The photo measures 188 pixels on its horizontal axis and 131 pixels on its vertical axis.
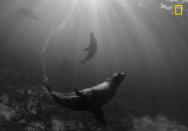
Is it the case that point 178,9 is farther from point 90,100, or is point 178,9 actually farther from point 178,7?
point 90,100

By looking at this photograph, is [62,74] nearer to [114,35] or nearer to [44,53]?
[44,53]

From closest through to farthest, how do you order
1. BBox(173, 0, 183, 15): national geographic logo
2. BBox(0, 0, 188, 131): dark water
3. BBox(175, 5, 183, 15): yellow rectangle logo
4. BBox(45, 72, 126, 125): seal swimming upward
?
BBox(45, 72, 126, 125): seal swimming upward
BBox(0, 0, 188, 131): dark water
BBox(173, 0, 183, 15): national geographic logo
BBox(175, 5, 183, 15): yellow rectangle logo

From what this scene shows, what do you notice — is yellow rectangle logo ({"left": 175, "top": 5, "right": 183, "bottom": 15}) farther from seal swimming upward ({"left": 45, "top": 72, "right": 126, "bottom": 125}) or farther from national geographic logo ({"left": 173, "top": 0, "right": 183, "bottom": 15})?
seal swimming upward ({"left": 45, "top": 72, "right": 126, "bottom": 125})

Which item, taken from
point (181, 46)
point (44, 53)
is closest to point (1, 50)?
point (44, 53)

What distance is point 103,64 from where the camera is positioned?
25.5 meters

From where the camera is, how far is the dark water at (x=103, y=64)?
11984 mm

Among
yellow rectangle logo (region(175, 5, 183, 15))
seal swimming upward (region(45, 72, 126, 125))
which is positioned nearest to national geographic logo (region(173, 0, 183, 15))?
yellow rectangle logo (region(175, 5, 183, 15))

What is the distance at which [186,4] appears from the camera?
730 inches

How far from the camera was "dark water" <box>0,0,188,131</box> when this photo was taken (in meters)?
12.0

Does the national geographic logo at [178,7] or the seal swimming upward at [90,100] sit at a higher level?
the seal swimming upward at [90,100]

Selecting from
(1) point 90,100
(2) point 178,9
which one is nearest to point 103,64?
(2) point 178,9

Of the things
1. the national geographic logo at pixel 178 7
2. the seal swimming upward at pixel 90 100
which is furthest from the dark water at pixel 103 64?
the seal swimming upward at pixel 90 100

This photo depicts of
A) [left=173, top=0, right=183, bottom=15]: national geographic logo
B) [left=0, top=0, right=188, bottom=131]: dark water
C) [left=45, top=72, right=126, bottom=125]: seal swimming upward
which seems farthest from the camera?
[left=173, top=0, right=183, bottom=15]: national geographic logo

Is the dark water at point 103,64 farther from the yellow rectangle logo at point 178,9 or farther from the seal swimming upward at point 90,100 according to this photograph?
the seal swimming upward at point 90,100
